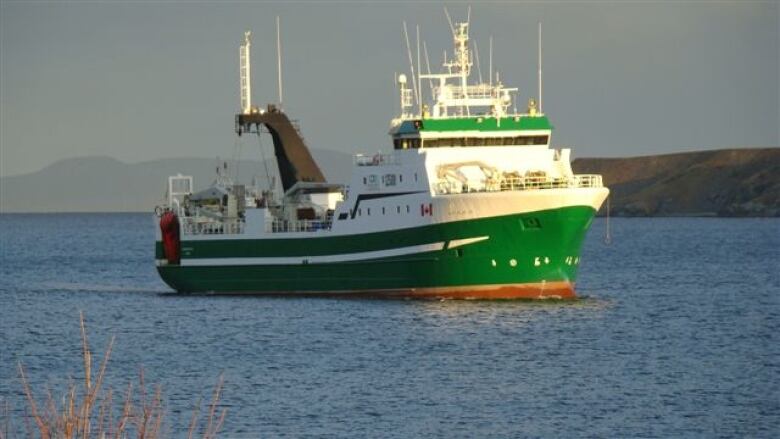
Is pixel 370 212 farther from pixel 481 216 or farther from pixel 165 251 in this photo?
pixel 165 251

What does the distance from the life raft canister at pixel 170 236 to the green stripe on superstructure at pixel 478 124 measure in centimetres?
1171

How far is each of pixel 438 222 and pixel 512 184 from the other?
2.71 meters

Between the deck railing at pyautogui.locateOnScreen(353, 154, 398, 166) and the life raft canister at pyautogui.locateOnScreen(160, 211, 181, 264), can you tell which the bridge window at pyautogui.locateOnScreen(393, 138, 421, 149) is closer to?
the deck railing at pyautogui.locateOnScreen(353, 154, 398, 166)

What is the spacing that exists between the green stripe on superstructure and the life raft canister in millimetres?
11714

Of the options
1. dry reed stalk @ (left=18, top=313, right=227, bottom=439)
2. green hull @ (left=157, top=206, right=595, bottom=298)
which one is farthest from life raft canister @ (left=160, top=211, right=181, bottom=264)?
dry reed stalk @ (left=18, top=313, right=227, bottom=439)

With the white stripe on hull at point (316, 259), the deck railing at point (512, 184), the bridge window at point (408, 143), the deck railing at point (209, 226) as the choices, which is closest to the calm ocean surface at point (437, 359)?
the white stripe on hull at point (316, 259)

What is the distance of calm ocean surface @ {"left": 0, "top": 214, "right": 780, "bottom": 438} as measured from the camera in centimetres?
3194

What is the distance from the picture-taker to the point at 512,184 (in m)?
52.8

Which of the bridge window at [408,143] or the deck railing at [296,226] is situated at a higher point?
the bridge window at [408,143]

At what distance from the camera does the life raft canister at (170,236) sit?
6200 centimetres

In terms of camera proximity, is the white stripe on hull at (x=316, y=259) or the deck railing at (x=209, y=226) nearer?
the white stripe on hull at (x=316, y=259)

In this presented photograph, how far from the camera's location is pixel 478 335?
44969 millimetres

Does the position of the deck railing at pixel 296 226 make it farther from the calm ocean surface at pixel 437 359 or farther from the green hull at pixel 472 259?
the calm ocean surface at pixel 437 359

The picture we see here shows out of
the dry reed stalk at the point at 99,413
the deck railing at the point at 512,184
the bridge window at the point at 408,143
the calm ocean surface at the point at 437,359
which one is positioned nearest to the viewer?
the dry reed stalk at the point at 99,413
